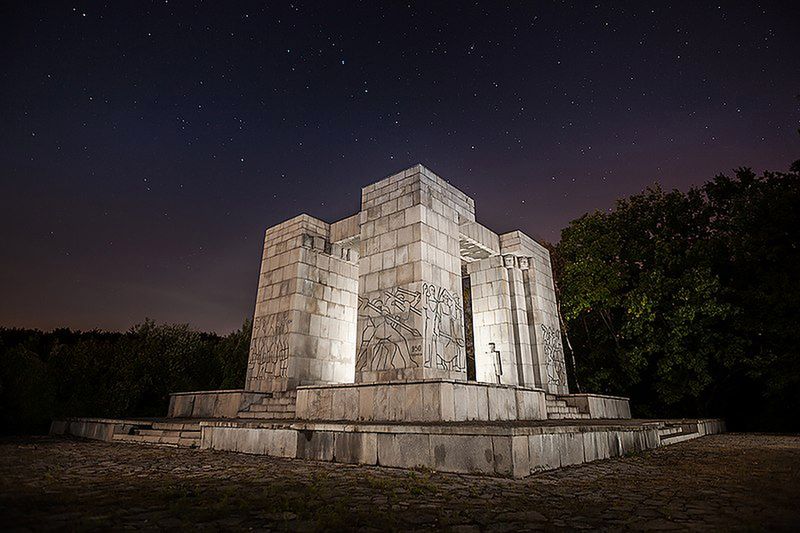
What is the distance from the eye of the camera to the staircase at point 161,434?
396 inches

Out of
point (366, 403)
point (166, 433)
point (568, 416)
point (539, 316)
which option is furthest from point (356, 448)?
point (539, 316)

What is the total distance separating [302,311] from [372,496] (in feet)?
36.1

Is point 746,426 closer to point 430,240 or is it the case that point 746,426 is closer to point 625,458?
point 625,458

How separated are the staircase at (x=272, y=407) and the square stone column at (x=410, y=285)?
2914 mm

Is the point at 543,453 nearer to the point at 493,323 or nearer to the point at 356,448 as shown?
the point at 356,448

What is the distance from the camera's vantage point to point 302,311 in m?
15.4

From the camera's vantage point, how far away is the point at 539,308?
57.4 feet

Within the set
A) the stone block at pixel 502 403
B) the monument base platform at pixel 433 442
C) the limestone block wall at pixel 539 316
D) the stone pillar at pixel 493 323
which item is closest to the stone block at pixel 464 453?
the monument base platform at pixel 433 442

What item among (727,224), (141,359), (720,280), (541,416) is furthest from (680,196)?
(141,359)

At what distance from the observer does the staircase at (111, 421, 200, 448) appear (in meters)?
10.0

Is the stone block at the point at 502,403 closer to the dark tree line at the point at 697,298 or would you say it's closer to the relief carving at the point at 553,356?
the relief carving at the point at 553,356

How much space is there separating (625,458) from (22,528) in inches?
380

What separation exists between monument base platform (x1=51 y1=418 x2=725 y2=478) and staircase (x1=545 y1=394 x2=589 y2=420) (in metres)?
3.42

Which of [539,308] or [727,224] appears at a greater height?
[727,224]
